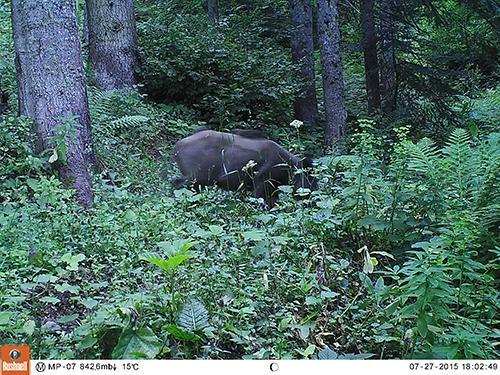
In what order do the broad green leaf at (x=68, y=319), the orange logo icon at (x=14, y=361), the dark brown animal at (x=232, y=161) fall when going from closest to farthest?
the orange logo icon at (x=14, y=361) → the broad green leaf at (x=68, y=319) → the dark brown animal at (x=232, y=161)

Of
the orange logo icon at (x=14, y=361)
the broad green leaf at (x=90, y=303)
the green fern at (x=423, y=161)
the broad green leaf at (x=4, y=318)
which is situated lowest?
the broad green leaf at (x=90, y=303)

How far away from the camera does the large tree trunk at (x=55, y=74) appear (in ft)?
23.3

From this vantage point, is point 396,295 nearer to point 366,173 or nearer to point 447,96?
point 366,173

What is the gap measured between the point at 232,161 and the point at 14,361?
17.7 feet

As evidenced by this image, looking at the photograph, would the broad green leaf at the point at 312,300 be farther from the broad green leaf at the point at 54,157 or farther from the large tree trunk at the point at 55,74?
the broad green leaf at the point at 54,157

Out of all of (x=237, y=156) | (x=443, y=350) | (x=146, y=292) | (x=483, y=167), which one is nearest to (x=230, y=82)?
(x=237, y=156)

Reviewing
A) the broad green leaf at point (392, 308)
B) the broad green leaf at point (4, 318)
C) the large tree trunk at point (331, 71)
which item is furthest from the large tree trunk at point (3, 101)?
the broad green leaf at point (392, 308)

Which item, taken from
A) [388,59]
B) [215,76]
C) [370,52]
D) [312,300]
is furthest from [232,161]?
[370,52]

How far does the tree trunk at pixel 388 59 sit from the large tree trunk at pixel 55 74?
25.1 feet

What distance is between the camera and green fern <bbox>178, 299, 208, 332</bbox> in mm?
4223

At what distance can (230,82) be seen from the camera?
13781 mm

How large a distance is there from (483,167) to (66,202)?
383cm

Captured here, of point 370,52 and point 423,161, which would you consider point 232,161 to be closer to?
point 423,161

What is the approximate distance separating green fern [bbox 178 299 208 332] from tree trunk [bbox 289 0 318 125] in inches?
478
